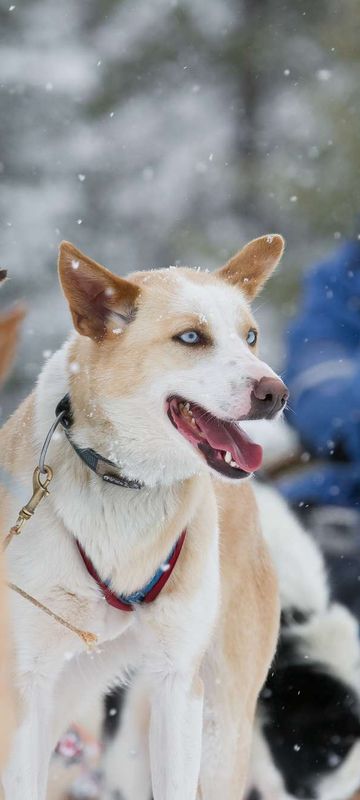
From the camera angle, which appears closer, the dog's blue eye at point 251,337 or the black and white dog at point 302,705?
the dog's blue eye at point 251,337

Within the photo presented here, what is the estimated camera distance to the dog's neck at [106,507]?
156 cm

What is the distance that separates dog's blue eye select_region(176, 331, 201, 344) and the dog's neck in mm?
159

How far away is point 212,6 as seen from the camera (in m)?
5.99

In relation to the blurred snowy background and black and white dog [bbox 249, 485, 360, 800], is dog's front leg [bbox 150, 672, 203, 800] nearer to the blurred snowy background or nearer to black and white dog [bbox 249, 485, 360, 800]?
black and white dog [bbox 249, 485, 360, 800]

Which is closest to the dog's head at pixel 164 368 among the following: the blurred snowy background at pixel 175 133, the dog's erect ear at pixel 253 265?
the dog's erect ear at pixel 253 265

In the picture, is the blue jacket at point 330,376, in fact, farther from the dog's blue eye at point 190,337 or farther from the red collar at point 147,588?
the dog's blue eye at point 190,337

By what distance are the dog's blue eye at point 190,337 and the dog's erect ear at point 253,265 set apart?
219 mm

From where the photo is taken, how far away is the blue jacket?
2.96m

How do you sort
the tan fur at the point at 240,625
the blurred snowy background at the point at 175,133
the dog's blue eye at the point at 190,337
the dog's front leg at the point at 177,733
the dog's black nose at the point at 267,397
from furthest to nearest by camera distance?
the blurred snowy background at the point at 175,133
the tan fur at the point at 240,625
the dog's front leg at the point at 177,733
the dog's blue eye at the point at 190,337
the dog's black nose at the point at 267,397

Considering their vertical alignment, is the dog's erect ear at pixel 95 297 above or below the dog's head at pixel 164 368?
above

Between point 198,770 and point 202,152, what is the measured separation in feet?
15.4

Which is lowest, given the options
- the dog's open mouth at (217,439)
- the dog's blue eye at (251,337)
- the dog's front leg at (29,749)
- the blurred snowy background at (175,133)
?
the blurred snowy background at (175,133)

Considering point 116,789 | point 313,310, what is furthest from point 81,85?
point 116,789

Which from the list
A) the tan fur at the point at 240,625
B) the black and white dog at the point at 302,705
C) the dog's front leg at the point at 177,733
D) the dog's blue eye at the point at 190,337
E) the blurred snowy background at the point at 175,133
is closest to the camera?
the dog's blue eye at the point at 190,337
